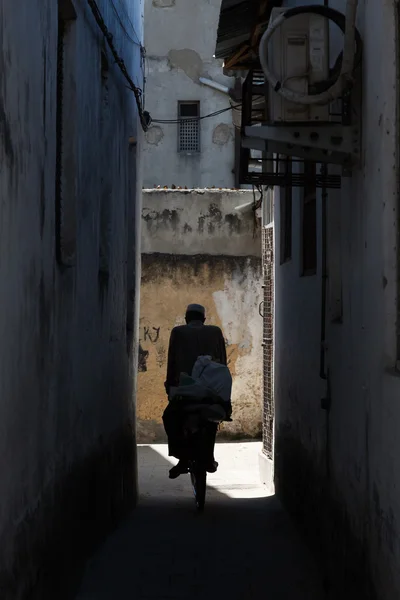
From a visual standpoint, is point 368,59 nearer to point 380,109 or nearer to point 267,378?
point 380,109

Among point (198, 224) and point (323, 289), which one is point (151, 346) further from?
point (323, 289)

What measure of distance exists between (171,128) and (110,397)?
18.6 m

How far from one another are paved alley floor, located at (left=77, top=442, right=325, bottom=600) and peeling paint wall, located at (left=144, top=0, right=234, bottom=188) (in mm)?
16694

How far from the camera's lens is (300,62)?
5879 millimetres

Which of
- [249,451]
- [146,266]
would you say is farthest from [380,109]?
[146,266]

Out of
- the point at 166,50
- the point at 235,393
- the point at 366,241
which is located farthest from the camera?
the point at 166,50

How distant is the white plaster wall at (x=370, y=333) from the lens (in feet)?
15.3

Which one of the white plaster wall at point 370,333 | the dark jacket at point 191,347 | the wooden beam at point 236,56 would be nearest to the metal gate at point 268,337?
the wooden beam at point 236,56

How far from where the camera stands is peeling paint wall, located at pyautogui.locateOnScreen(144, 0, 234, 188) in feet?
87.2

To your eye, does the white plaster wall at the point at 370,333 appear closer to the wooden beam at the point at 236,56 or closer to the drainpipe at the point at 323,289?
the drainpipe at the point at 323,289

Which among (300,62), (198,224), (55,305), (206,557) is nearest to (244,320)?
(198,224)

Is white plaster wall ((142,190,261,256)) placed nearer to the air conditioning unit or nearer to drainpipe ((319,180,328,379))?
drainpipe ((319,180,328,379))

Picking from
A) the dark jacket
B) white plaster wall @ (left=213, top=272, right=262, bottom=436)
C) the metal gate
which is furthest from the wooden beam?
white plaster wall @ (left=213, top=272, right=262, bottom=436)

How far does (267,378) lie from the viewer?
1335cm
